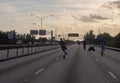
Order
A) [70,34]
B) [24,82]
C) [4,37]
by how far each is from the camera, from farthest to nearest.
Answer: [70,34] < [4,37] < [24,82]

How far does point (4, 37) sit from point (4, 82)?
125m

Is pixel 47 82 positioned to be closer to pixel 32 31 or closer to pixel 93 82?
pixel 93 82

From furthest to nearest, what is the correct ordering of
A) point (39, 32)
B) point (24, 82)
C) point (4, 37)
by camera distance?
1. point (4, 37)
2. point (39, 32)
3. point (24, 82)

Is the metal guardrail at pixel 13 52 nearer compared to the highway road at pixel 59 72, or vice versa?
the highway road at pixel 59 72

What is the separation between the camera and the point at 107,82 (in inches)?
614

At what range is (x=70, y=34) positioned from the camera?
6826 inches

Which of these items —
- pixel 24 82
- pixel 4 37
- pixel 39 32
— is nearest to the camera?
pixel 24 82

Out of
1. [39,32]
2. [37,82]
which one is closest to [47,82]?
[37,82]

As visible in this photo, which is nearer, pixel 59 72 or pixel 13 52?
pixel 59 72

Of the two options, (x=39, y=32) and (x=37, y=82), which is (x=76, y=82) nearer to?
(x=37, y=82)

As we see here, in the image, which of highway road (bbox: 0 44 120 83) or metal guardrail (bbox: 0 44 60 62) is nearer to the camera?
highway road (bbox: 0 44 120 83)

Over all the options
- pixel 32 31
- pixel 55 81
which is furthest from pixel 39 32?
pixel 55 81

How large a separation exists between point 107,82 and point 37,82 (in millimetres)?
2900

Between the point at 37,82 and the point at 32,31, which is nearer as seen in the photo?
the point at 37,82
